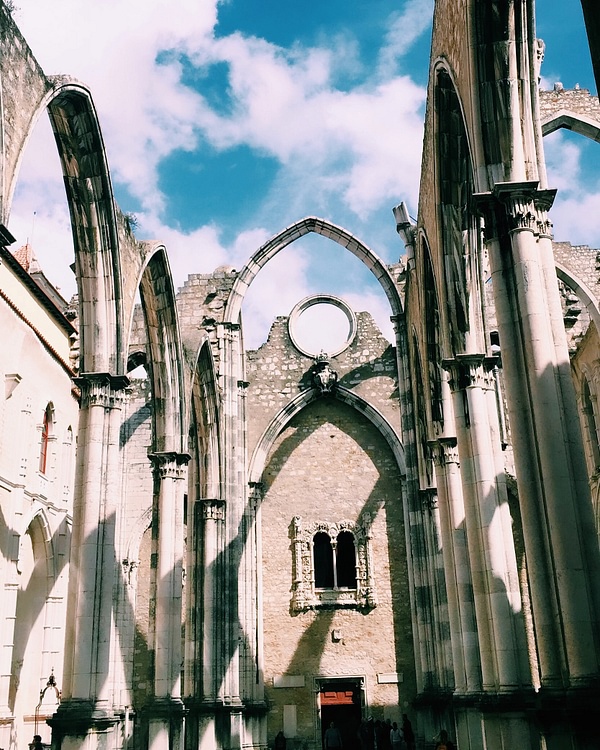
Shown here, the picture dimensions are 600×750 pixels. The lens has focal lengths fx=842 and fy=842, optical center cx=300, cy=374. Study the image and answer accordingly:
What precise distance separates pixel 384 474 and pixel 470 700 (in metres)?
8.39

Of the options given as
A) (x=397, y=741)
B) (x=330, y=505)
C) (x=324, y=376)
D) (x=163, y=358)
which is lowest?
(x=397, y=741)

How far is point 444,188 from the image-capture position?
37.6ft

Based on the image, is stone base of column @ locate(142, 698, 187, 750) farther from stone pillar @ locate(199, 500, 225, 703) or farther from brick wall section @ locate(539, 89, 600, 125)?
brick wall section @ locate(539, 89, 600, 125)

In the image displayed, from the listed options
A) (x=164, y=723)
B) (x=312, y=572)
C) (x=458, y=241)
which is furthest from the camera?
(x=312, y=572)

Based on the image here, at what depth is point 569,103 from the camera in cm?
1517

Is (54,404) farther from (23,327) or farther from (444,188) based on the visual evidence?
(444,188)

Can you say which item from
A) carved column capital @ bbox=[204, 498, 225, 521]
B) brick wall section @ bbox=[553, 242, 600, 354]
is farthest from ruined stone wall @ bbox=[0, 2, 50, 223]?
brick wall section @ bbox=[553, 242, 600, 354]

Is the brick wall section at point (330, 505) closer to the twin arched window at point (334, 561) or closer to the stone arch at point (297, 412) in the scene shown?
the stone arch at point (297, 412)

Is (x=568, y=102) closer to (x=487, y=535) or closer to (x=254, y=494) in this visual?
(x=487, y=535)

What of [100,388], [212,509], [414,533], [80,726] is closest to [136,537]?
[212,509]

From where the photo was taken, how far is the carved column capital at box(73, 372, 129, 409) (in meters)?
10.2

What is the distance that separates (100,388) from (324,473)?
33.7 feet

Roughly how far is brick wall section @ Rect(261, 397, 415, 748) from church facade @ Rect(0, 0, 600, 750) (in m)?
0.05

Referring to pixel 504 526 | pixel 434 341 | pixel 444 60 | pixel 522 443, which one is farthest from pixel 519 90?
pixel 434 341
